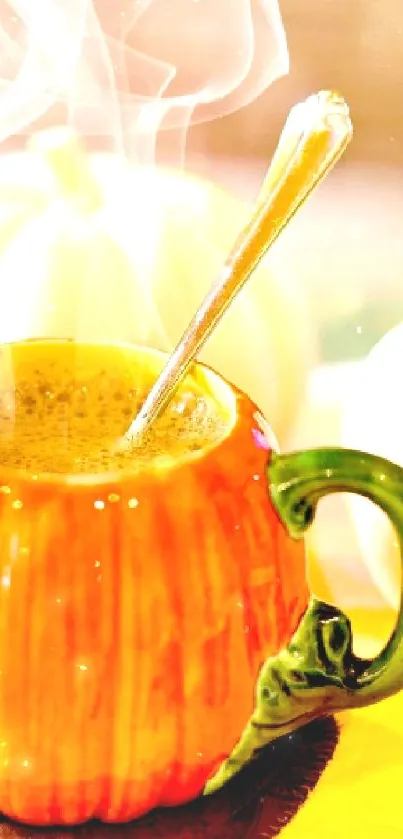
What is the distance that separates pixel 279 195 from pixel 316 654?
0.55ft

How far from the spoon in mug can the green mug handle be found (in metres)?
0.06

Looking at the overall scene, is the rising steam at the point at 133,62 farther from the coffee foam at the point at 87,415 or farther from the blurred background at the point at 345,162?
the coffee foam at the point at 87,415

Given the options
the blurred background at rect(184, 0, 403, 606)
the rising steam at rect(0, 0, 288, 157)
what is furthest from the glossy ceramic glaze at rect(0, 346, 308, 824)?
the rising steam at rect(0, 0, 288, 157)

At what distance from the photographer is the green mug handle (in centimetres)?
36

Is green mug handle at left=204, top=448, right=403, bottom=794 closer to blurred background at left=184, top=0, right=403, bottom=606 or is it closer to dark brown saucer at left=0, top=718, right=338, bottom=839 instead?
dark brown saucer at left=0, top=718, right=338, bottom=839

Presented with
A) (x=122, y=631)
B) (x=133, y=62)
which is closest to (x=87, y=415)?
(x=122, y=631)

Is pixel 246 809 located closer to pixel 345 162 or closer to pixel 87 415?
pixel 87 415

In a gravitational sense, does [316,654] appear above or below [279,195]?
below

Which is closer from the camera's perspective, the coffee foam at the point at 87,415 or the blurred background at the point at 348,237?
the coffee foam at the point at 87,415

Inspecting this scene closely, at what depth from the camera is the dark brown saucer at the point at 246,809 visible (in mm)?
365

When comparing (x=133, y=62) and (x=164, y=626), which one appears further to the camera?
(x=133, y=62)

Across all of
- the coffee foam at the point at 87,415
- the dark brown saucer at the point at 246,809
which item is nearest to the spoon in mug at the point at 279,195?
the coffee foam at the point at 87,415

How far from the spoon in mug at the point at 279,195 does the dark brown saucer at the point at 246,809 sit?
15 cm

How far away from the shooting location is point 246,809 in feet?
1.24
